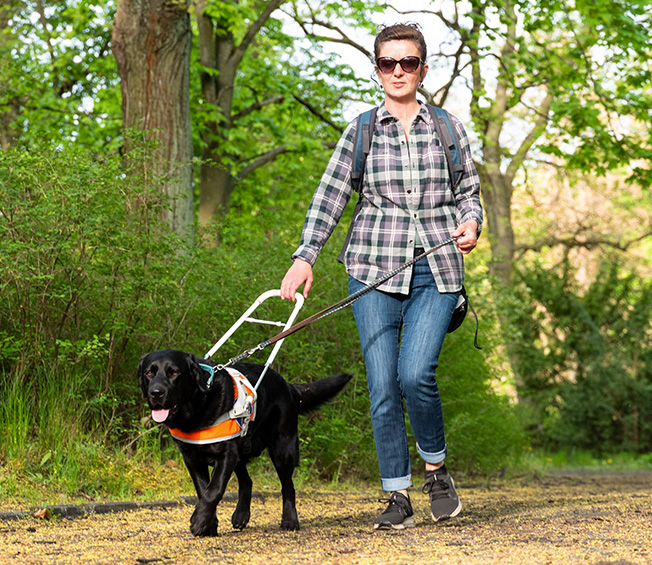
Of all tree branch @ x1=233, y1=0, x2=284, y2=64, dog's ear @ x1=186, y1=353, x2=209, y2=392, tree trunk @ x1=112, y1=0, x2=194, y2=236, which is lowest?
dog's ear @ x1=186, y1=353, x2=209, y2=392

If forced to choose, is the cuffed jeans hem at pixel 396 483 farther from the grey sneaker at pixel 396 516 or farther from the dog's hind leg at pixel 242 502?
the dog's hind leg at pixel 242 502

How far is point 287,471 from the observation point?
167 inches

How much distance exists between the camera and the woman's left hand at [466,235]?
403cm

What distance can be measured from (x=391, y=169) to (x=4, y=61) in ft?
43.4

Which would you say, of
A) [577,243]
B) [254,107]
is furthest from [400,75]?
[577,243]

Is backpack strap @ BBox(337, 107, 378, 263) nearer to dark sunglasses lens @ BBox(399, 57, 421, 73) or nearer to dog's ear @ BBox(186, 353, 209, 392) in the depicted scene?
dark sunglasses lens @ BBox(399, 57, 421, 73)

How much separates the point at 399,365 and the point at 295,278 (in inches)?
27.0

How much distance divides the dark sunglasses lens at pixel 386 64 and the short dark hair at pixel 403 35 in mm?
70

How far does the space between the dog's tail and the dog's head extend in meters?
0.86

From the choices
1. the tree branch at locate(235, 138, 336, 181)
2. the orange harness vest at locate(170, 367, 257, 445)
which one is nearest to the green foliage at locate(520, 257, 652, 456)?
the tree branch at locate(235, 138, 336, 181)

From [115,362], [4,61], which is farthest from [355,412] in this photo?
[4,61]

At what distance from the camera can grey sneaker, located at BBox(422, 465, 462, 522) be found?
4.20 m

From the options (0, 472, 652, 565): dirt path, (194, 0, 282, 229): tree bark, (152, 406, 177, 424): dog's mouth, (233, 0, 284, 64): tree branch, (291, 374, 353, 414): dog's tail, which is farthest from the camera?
(194, 0, 282, 229): tree bark

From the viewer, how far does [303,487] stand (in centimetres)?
687
